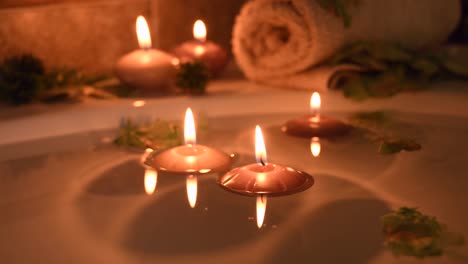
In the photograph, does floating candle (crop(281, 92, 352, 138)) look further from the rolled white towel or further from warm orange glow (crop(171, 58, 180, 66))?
warm orange glow (crop(171, 58, 180, 66))

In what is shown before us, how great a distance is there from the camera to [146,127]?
1.17 metres

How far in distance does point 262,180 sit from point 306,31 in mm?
535

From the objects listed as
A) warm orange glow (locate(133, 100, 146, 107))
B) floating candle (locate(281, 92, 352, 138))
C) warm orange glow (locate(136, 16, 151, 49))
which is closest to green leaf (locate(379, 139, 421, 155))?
floating candle (locate(281, 92, 352, 138))

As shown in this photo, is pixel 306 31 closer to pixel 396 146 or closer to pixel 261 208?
pixel 396 146

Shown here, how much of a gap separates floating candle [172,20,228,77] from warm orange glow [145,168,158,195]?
0.48m

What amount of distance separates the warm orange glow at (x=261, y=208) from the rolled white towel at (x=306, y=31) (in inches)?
21.6

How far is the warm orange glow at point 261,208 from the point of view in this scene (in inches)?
30.9

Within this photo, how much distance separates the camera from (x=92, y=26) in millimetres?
1460

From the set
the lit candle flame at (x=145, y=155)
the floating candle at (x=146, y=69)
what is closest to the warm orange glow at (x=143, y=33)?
the floating candle at (x=146, y=69)

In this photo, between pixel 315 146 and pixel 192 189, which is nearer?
pixel 192 189

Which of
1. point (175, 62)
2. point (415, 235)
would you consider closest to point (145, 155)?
point (175, 62)

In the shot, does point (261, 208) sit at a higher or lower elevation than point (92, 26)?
lower

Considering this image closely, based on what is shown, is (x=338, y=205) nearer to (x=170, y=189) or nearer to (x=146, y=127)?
(x=170, y=189)

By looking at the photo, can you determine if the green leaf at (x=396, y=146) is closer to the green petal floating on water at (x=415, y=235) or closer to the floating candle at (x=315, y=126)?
the floating candle at (x=315, y=126)
